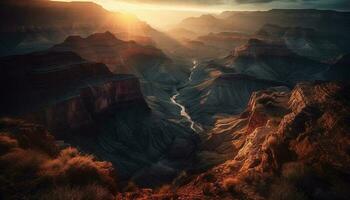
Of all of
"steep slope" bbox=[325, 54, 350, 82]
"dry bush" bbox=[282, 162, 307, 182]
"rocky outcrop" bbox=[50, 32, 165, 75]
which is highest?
"dry bush" bbox=[282, 162, 307, 182]

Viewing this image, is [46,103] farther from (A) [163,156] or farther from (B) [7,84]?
(A) [163,156]

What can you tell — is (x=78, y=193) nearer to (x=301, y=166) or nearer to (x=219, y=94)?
(x=301, y=166)

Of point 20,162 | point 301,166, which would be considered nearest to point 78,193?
point 20,162

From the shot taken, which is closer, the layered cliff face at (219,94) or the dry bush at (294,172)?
the dry bush at (294,172)

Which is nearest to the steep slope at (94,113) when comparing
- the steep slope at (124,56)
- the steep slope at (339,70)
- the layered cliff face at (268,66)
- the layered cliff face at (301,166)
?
the layered cliff face at (301,166)

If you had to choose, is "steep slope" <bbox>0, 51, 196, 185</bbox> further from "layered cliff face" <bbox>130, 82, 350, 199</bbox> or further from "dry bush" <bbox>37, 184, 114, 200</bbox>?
"dry bush" <bbox>37, 184, 114, 200</bbox>


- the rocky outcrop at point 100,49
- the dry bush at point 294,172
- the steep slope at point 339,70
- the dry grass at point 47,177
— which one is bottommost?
the steep slope at point 339,70

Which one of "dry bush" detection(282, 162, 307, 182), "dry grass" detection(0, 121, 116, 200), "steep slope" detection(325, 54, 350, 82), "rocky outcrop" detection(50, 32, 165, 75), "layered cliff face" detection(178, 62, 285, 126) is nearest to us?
"dry grass" detection(0, 121, 116, 200)

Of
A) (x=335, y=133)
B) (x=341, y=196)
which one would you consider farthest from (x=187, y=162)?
(x=341, y=196)

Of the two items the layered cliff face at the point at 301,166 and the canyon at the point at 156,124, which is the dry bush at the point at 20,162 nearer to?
the canyon at the point at 156,124

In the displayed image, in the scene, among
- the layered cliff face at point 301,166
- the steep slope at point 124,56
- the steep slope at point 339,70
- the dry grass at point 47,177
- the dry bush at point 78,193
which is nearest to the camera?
the dry bush at point 78,193

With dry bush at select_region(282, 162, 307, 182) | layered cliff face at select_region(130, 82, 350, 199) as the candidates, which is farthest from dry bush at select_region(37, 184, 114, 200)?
dry bush at select_region(282, 162, 307, 182)

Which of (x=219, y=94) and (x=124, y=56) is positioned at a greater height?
(x=124, y=56)
